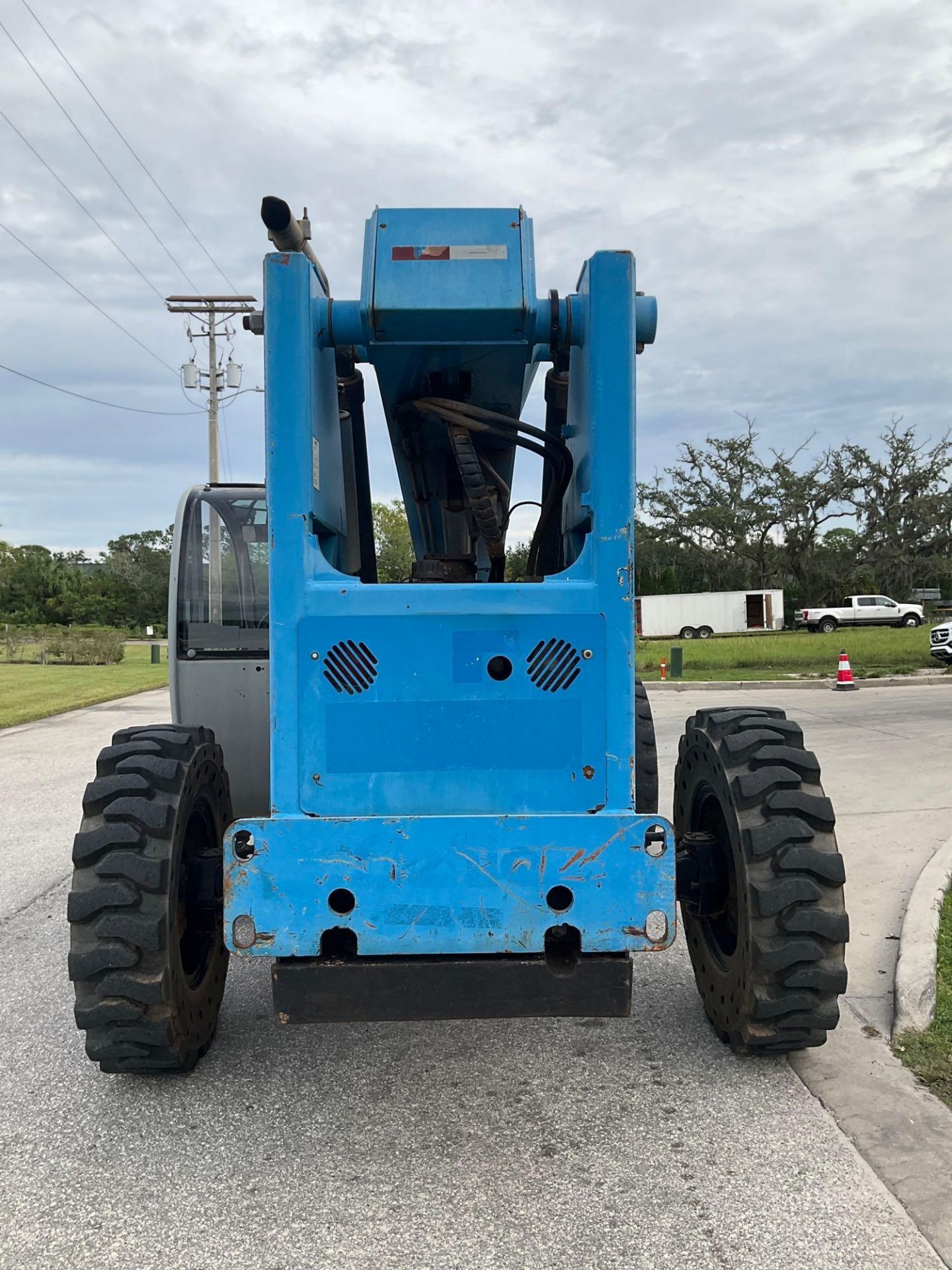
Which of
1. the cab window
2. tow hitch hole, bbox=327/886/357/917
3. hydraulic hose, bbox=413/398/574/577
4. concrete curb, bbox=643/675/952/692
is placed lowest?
concrete curb, bbox=643/675/952/692

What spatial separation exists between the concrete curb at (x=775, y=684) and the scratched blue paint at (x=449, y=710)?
15875 mm

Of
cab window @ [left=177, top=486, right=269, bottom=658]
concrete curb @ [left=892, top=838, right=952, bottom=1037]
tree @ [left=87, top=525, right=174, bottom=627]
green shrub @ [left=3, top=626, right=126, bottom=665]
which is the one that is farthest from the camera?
tree @ [left=87, top=525, right=174, bottom=627]

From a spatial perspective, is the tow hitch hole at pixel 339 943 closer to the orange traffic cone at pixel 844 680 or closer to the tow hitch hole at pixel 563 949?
the tow hitch hole at pixel 563 949

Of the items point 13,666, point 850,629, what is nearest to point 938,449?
point 850,629

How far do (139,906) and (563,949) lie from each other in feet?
4.61

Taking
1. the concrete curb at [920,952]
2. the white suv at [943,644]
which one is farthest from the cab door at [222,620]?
the white suv at [943,644]

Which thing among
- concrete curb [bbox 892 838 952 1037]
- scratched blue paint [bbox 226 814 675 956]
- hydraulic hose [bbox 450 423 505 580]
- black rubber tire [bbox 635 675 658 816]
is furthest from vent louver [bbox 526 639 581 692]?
concrete curb [bbox 892 838 952 1037]

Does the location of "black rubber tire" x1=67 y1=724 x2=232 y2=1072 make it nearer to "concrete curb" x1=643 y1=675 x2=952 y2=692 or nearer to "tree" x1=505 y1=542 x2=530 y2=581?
"tree" x1=505 y1=542 x2=530 y2=581

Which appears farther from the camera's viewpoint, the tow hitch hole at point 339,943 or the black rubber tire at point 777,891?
the black rubber tire at point 777,891

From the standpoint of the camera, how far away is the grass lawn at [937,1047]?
3404 mm

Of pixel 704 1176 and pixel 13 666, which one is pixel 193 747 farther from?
pixel 13 666

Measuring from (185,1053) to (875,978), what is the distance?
304 centimetres

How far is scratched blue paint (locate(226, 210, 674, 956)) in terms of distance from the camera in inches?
116

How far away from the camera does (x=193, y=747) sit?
363 cm
